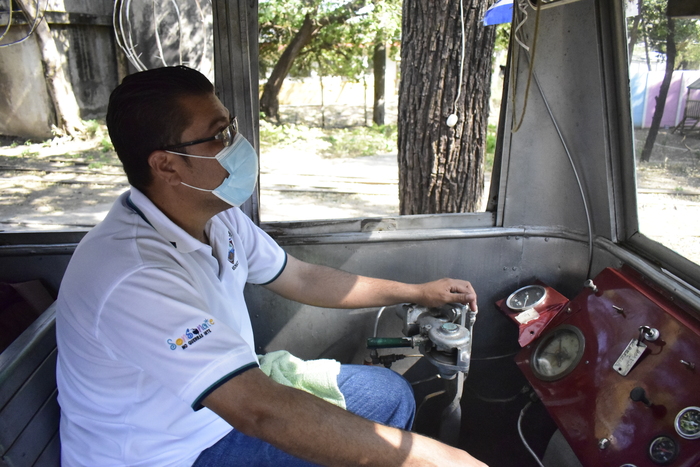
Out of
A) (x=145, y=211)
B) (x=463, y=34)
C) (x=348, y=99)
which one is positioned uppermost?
(x=463, y=34)

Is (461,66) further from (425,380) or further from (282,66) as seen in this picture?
(282,66)

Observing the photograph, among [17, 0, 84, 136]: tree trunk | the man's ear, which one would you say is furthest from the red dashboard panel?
[17, 0, 84, 136]: tree trunk

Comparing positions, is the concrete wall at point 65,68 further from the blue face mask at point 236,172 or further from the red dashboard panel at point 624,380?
the red dashboard panel at point 624,380

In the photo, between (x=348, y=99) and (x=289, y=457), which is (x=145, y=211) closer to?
(x=289, y=457)

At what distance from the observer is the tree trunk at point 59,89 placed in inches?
246

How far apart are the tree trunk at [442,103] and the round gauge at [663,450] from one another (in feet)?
5.96

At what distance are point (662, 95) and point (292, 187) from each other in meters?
5.66

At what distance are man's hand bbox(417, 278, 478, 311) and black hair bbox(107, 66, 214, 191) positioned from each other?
108 centimetres

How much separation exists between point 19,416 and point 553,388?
1751mm

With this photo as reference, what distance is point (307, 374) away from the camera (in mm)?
1944

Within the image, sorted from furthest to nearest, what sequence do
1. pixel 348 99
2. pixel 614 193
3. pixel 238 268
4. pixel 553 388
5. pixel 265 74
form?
1. pixel 348 99
2. pixel 265 74
3. pixel 614 193
4. pixel 553 388
5. pixel 238 268

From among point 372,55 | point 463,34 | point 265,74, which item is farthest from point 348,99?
point 463,34

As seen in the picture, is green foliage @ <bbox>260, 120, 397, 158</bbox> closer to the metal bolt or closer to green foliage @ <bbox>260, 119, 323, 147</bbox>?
green foliage @ <bbox>260, 119, 323, 147</bbox>

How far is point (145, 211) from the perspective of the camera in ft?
5.01
